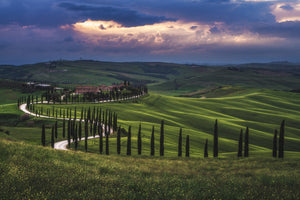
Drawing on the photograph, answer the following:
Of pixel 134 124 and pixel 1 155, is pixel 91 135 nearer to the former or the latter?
pixel 134 124

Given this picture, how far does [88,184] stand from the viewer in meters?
17.3

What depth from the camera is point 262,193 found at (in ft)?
54.5

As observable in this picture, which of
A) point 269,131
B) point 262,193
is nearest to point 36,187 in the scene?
point 262,193

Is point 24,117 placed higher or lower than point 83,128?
higher

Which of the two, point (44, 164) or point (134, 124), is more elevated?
point (44, 164)

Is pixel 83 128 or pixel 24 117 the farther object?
pixel 24 117

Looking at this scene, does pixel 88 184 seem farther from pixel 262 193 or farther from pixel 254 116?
pixel 254 116

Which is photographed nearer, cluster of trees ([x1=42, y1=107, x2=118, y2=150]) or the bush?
cluster of trees ([x1=42, y1=107, x2=118, y2=150])

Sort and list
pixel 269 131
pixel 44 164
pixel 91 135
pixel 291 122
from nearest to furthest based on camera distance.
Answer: pixel 44 164 < pixel 91 135 < pixel 269 131 < pixel 291 122

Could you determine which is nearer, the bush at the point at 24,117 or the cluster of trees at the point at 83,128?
the cluster of trees at the point at 83,128

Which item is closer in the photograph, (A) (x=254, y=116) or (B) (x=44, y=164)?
(B) (x=44, y=164)

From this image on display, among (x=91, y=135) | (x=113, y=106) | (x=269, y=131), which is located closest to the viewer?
(x=91, y=135)

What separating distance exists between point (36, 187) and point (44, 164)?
686 cm

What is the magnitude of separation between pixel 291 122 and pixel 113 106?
13114 centimetres
